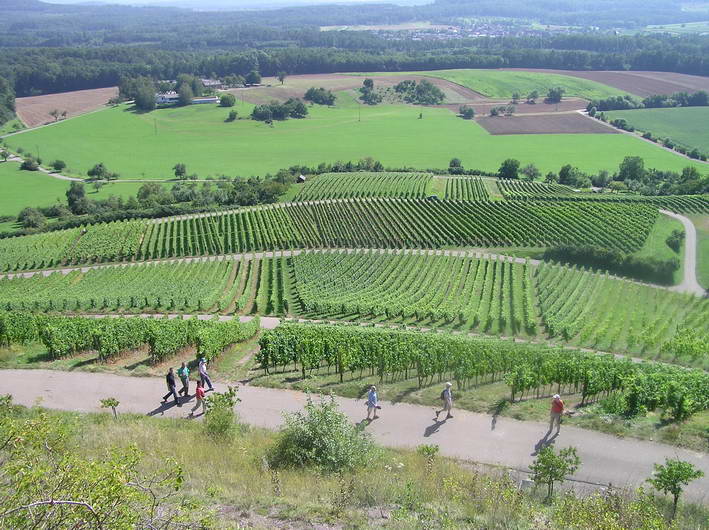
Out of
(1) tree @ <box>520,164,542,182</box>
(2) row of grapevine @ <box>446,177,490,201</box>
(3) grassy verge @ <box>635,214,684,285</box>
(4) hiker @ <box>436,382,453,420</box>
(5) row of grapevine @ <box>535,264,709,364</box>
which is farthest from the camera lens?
(1) tree @ <box>520,164,542,182</box>

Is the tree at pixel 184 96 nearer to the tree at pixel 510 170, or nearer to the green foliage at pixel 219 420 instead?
the tree at pixel 510 170

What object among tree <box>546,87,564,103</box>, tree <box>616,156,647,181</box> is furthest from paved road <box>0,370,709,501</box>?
tree <box>546,87,564,103</box>

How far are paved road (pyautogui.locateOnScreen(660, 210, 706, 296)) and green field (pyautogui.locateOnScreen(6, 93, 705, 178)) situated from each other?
4190 cm

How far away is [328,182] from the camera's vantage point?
95938 millimetres

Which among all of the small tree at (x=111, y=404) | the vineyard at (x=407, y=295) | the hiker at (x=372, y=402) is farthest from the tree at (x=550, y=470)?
the vineyard at (x=407, y=295)

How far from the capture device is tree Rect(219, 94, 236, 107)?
6575 inches

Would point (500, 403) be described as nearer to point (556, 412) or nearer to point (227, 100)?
point (556, 412)

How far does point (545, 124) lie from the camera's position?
483ft

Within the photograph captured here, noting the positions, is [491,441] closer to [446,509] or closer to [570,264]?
[446,509]

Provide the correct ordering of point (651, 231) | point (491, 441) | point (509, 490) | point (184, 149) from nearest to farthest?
1. point (509, 490)
2. point (491, 441)
3. point (651, 231)
4. point (184, 149)

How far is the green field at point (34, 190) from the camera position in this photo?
312 feet

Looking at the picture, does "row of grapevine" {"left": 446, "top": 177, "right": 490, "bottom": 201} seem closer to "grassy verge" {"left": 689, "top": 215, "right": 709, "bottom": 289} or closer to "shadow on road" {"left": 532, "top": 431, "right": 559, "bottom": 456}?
"grassy verge" {"left": 689, "top": 215, "right": 709, "bottom": 289}

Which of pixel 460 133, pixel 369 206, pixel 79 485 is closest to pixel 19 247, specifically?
pixel 369 206

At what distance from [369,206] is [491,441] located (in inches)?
2331
